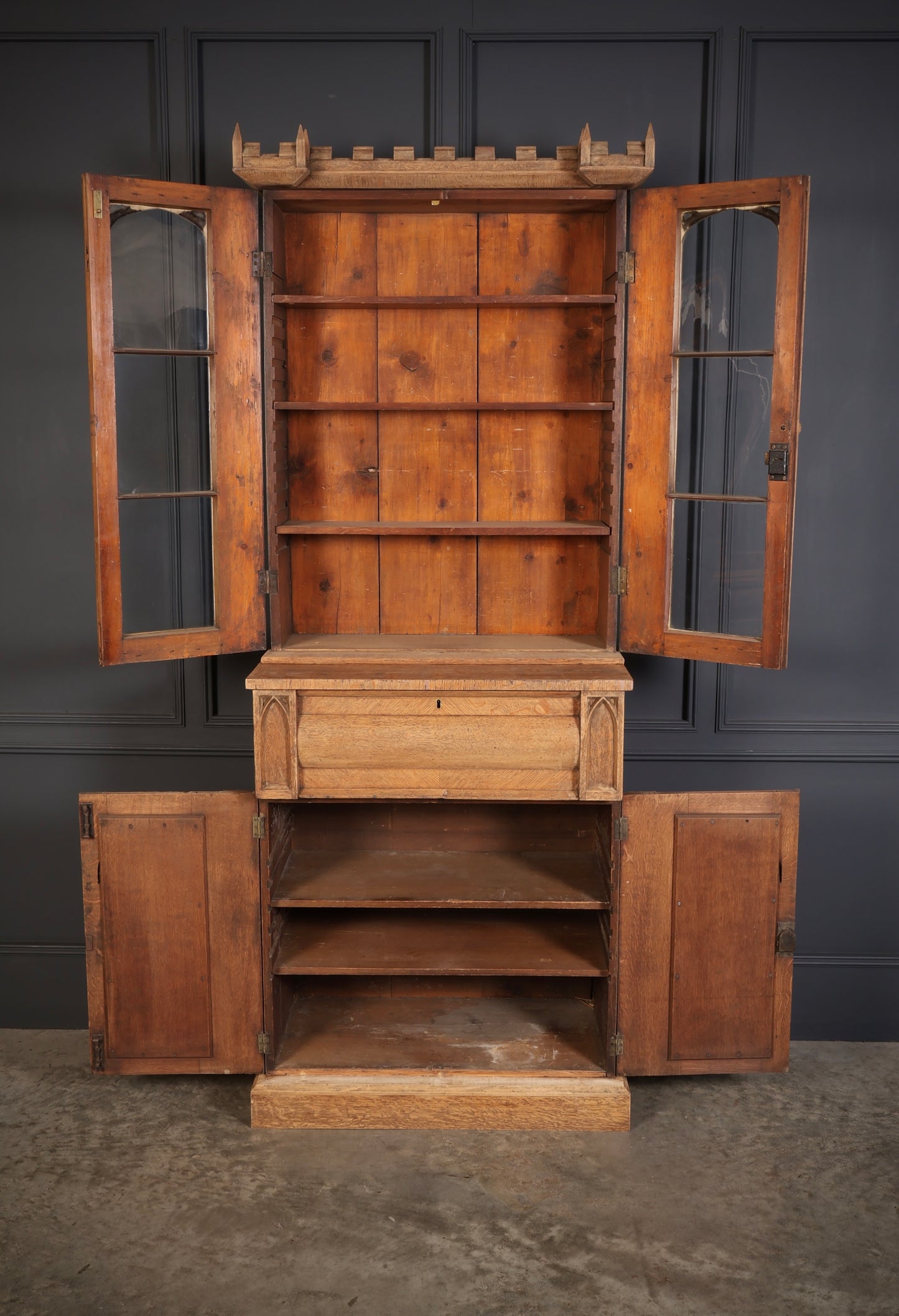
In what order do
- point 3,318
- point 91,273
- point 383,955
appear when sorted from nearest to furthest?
point 91,273 → point 383,955 → point 3,318

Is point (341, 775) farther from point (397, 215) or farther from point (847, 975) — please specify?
point (847, 975)

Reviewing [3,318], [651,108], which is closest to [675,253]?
[651,108]

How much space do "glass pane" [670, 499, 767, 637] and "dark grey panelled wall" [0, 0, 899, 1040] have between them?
1.67ft

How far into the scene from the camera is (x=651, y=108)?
143 inches

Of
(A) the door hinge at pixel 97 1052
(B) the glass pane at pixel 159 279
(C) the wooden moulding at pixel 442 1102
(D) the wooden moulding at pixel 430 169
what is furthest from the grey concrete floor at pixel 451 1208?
(D) the wooden moulding at pixel 430 169

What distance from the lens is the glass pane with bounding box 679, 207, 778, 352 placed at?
324 centimetres

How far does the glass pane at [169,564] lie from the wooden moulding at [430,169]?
930 millimetres

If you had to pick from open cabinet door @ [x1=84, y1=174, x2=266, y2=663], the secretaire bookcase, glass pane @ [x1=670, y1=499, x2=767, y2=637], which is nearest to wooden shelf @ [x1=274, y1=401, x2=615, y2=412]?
the secretaire bookcase

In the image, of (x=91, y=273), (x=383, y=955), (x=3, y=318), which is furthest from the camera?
(x=3, y=318)

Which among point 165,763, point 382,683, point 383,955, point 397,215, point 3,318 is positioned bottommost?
point 383,955

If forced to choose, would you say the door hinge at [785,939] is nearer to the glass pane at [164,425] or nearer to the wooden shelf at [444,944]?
the wooden shelf at [444,944]

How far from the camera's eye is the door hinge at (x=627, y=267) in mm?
3240

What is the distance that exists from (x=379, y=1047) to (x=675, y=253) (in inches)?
97.2

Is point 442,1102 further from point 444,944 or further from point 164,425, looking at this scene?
point 164,425
